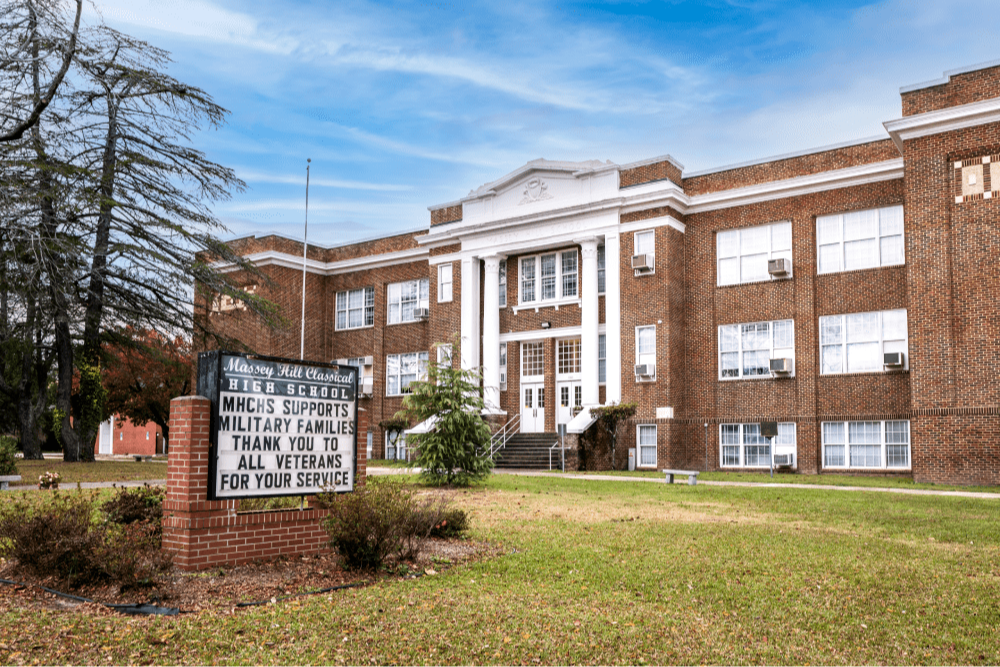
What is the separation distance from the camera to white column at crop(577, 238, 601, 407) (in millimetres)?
31781

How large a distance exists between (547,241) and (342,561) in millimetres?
25269

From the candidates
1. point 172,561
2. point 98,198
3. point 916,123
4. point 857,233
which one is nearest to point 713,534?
point 172,561

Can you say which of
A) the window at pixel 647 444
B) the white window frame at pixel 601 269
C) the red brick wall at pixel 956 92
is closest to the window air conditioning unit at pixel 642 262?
the white window frame at pixel 601 269

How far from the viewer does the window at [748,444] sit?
94.4 feet

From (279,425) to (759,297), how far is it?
23.6 m

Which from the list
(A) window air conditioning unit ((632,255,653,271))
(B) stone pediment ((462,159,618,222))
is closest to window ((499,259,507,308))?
(B) stone pediment ((462,159,618,222))

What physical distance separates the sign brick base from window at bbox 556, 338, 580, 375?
25300mm

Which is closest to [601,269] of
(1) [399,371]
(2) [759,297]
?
(2) [759,297]

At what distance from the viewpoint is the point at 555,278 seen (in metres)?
34.1

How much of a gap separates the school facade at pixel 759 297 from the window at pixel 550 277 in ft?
0.29

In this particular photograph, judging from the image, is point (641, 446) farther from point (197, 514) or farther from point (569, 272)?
point (197, 514)

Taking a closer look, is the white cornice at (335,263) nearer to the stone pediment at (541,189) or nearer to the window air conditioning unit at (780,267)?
the stone pediment at (541,189)

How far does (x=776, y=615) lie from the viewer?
23.8ft

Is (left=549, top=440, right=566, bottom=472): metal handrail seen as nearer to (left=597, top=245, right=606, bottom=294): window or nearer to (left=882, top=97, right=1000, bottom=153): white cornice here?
(left=597, top=245, right=606, bottom=294): window
